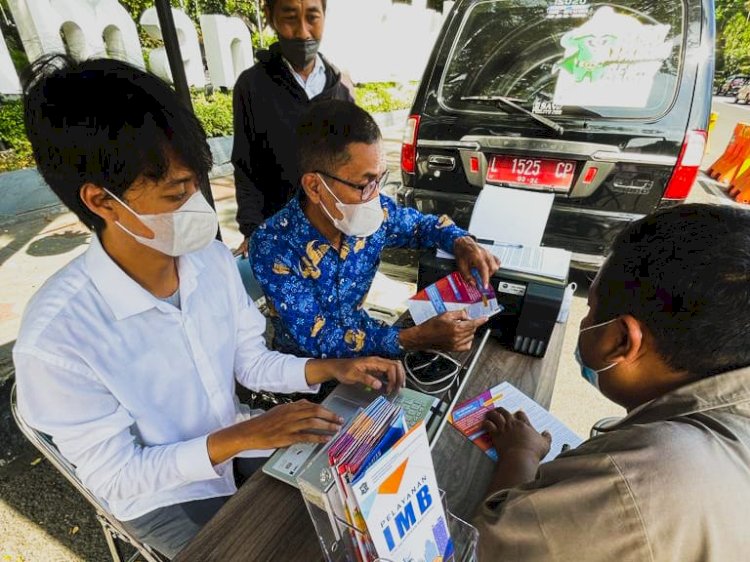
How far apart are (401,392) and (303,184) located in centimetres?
78

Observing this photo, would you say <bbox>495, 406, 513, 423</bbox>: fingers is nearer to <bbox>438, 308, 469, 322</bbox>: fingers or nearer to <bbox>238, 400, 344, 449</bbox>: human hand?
<bbox>438, 308, 469, 322</bbox>: fingers

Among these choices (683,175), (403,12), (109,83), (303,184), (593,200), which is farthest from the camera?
(403,12)

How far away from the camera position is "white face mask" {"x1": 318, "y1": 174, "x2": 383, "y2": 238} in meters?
1.42

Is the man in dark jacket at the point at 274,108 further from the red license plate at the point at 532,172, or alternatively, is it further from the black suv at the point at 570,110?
the red license plate at the point at 532,172

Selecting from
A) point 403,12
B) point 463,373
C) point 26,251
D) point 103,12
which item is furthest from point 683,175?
point 403,12

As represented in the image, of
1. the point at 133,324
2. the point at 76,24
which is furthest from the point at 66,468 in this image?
the point at 76,24

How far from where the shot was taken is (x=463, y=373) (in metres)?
1.23

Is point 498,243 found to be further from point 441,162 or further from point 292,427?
point 441,162

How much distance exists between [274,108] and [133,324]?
1468 mm

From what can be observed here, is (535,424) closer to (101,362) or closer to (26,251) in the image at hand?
(101,362)

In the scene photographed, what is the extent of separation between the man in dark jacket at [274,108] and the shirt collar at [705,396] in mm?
1851

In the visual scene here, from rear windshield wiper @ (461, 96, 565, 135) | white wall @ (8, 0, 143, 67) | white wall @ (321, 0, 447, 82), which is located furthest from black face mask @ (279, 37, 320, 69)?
white wall @ (321, 0, 447, 82)

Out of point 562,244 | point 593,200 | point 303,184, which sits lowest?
point 562,244

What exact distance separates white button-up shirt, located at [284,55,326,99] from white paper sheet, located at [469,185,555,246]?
1.18 m
